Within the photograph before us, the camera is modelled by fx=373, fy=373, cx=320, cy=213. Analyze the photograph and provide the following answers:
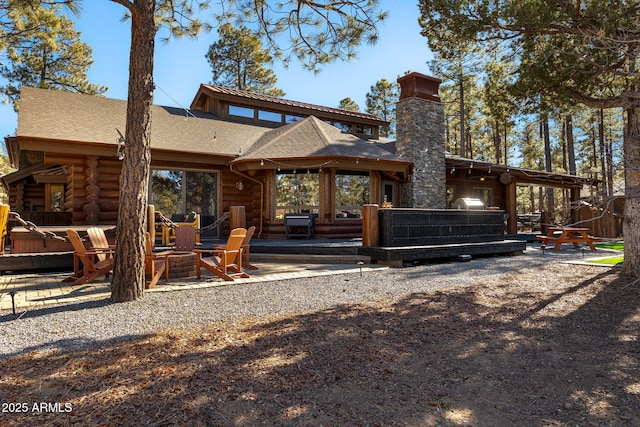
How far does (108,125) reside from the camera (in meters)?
11.3

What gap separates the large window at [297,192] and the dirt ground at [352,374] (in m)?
7.56

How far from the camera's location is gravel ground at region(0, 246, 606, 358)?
3547 millimetres

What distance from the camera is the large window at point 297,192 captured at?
11852 mm

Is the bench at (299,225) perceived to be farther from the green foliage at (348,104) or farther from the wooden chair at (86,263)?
the green foliage at (348,104)

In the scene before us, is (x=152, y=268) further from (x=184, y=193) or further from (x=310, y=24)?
(x=184, y=193)

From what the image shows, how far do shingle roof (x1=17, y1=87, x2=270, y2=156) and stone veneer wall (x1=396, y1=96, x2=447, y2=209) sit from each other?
18.8 ft

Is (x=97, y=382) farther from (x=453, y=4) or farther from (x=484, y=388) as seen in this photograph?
(x=453, y=4)

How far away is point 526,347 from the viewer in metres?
3.45

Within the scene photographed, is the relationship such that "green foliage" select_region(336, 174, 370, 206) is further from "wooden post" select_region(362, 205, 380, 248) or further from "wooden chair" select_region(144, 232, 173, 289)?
"wooden chair" select_region(144, 232, 173, 289)

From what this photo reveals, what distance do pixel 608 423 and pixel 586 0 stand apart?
7520mm

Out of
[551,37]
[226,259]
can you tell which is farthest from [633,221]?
[226,259]

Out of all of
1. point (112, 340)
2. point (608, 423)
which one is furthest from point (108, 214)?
point (608, 423)

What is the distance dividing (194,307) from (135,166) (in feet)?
6.51

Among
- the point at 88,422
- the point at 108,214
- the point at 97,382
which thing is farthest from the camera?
the point at 108,214
